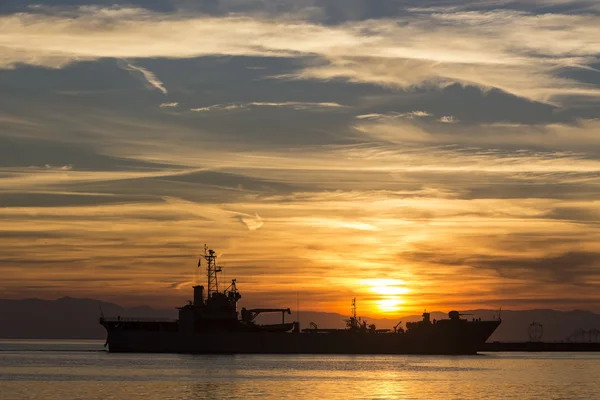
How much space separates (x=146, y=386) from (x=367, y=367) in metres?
44.3

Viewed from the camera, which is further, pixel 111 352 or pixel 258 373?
pixel 111 352

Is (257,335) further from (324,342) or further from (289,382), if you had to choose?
(289,382)

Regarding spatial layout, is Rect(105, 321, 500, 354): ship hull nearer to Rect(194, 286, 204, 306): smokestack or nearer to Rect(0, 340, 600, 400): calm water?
Rect(194, 286, 204, 306): smokestack

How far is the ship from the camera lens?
444 feet

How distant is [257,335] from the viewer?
461 ft

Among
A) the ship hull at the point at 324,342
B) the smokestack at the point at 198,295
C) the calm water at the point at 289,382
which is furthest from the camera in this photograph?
the ship hull at the point at 324,342

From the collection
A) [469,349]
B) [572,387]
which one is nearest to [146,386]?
[572,387]

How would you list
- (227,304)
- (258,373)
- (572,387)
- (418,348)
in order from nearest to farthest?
(572,387) → (258,373) → (227,304) → (418,348)

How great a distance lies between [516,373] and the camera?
358ft

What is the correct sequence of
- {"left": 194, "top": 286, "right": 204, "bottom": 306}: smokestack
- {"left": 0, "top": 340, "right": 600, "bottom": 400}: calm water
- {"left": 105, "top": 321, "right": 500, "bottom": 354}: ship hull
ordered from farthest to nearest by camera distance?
{"left": 105, "top": 321, "right": 500, "bottom": 354}: ship hull < {"left": 194, "top": 286, "right": 204, "bottom": 306}: smokestack < {"left": 0, "top": 340, "right": 600, "bottom": 400}: calm water

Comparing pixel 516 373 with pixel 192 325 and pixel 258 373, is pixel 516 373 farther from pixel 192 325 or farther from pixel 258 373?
pixel 192 325

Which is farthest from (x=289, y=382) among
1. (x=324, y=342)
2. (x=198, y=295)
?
(x=324, y=342)

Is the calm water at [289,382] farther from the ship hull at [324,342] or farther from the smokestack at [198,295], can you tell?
the ship hull at [324,342]

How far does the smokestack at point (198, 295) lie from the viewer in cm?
13525
